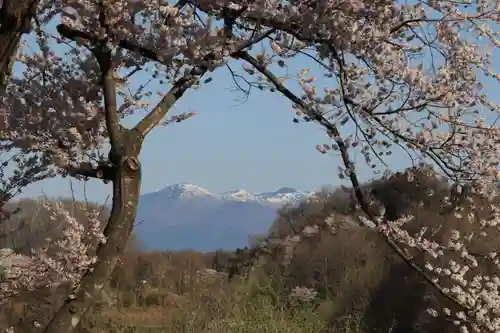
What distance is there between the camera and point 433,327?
6.84 meters

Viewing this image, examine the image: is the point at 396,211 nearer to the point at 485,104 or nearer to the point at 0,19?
the point at 485,104

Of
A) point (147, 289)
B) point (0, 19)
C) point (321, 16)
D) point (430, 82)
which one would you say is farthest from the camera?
point (147, 289)

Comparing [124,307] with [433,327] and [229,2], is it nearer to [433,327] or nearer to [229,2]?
[433,327]

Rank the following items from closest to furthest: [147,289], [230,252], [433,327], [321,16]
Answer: [321,16]
[433,327]
[147,289]
[230,252]

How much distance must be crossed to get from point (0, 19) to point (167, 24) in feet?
2.35

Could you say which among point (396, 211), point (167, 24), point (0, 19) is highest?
point (396, 211)

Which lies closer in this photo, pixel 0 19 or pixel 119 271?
pixel 0 19

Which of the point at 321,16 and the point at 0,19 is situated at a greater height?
the point at 321,16

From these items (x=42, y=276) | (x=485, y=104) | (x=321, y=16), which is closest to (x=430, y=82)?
(x=485, y=104)

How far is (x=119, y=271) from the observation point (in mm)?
11016

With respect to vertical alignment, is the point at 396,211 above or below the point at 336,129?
above

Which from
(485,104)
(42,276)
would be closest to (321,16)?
(485,104)

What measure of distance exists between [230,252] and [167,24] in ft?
42.4

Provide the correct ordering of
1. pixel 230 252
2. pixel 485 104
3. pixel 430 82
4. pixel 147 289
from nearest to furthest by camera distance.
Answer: pixel 430 82
pixel 485 104
pixel 147 289
pixel 230 252
